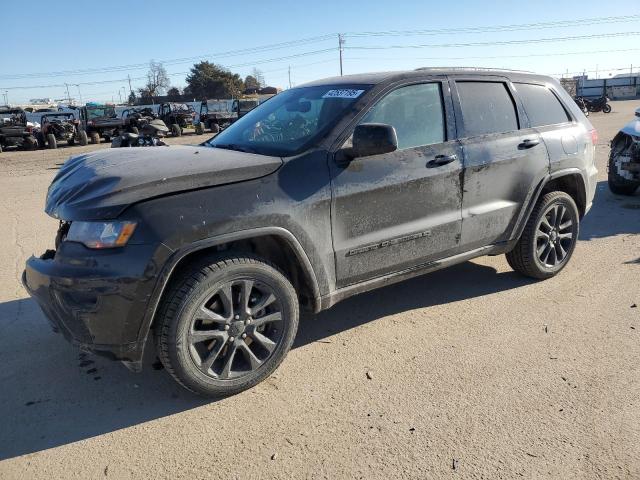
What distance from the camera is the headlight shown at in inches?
104

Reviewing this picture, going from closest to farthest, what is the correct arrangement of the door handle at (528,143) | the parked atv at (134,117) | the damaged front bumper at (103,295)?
1. the damaged front bumper at (103,295)
2. the door handle at (528,143)
3. the parked atv at (134,117)

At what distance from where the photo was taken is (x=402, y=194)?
355 cm

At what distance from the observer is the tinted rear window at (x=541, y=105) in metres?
4.48

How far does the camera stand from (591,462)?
247cm

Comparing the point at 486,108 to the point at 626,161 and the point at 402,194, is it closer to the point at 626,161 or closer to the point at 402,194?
the point at 402,194

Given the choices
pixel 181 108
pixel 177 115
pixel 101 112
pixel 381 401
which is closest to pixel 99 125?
pixel 101 112

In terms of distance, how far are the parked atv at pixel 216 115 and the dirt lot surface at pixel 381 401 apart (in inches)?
Result: 1061

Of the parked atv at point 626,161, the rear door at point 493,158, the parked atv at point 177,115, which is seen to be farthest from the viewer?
the parked atv at point 177,115

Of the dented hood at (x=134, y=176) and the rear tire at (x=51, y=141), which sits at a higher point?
the dented hood at (x=134, y=176)

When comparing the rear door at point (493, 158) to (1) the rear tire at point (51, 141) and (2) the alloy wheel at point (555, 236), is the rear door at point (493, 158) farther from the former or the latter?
(1) the rear tire at point (51, 141)

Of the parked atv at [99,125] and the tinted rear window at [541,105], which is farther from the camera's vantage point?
the parked atv at [99,125]

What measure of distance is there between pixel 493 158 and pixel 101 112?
95.3 feet

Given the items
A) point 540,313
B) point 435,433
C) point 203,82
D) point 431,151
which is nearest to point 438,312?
point 540,313

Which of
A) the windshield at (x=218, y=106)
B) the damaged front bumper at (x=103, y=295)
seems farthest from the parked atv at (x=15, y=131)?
the damaged front bumper at (x=103, y=295)
